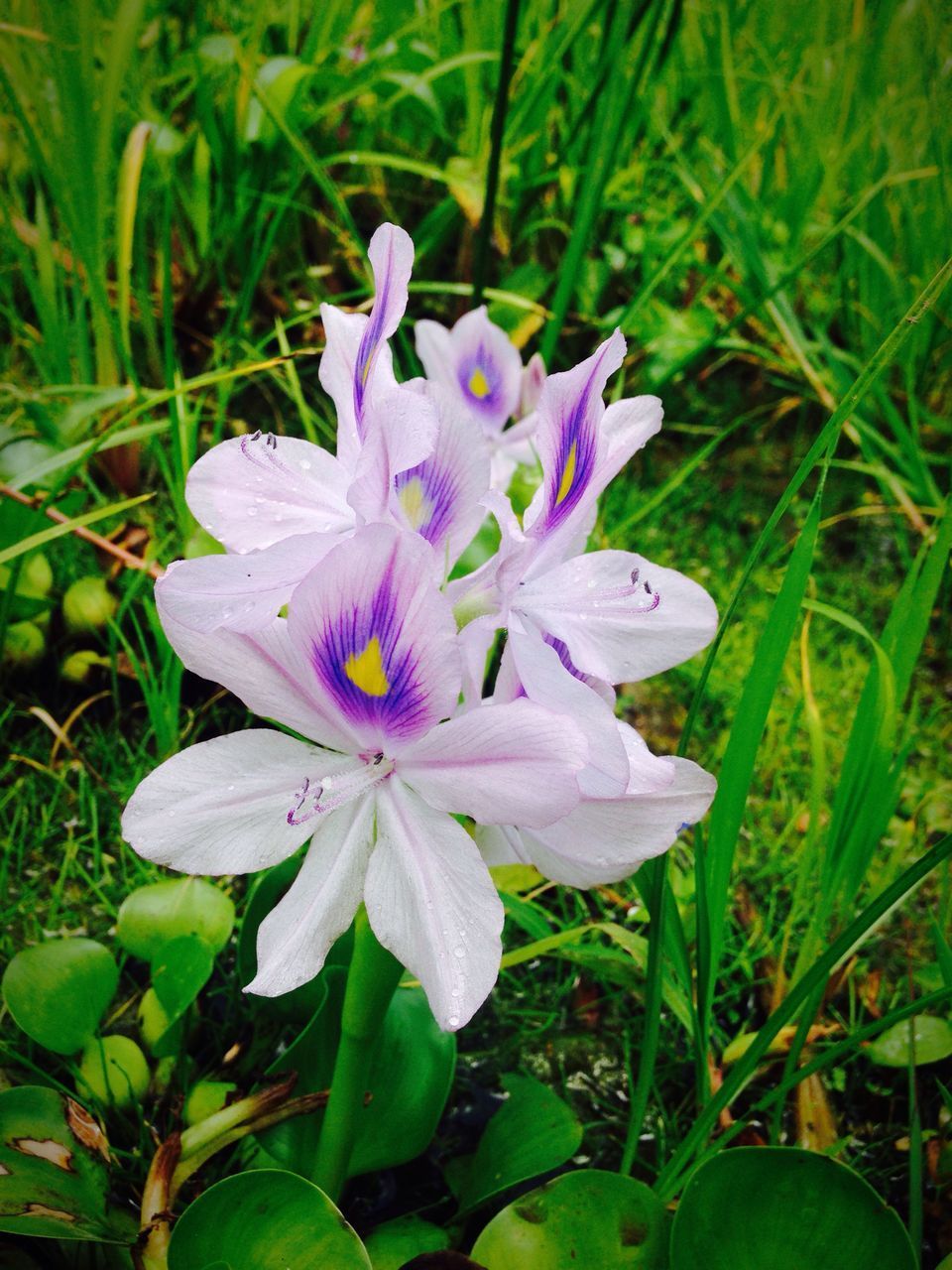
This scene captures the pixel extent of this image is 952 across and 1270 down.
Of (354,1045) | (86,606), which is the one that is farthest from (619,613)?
(86,606)

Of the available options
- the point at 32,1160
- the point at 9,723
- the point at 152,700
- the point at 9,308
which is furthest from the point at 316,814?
the point at 9,308

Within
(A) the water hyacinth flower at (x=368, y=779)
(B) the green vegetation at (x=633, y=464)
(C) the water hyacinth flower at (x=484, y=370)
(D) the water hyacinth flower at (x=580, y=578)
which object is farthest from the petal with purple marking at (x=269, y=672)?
(C) the water hyacinth flower at (x=484, y=370)

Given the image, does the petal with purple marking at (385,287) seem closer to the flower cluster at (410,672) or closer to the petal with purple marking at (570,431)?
the flower cluster at (410,672)

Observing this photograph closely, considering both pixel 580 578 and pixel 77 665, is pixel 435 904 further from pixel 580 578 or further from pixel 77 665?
pixel 77 665

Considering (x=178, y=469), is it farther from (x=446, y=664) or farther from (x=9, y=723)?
(x=446, y=664)

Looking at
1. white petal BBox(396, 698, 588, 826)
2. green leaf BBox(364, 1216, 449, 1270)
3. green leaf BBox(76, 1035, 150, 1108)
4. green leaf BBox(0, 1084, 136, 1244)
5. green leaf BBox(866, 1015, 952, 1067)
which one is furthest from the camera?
green leaf BBox(866, 1015, 952, 1067)

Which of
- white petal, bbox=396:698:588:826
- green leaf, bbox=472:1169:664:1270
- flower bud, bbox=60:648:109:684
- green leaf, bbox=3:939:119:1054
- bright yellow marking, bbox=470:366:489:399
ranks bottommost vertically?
flower bud, bbox=60:648:109:684

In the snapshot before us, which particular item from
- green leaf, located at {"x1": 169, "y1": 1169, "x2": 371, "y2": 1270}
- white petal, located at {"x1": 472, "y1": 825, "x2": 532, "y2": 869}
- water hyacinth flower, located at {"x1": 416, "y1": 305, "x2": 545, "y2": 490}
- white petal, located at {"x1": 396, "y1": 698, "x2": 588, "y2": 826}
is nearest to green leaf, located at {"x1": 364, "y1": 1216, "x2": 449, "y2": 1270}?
green leaf, located at {"x1": 169, "y1": 1169, "x2": 371, "y2": 1270}

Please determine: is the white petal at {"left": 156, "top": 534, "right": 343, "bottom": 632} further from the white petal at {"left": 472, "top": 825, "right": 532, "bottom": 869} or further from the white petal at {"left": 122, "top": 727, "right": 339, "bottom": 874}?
the white petal at {"left": 472, "top": 825, "right": 532, "bottom": 869}
